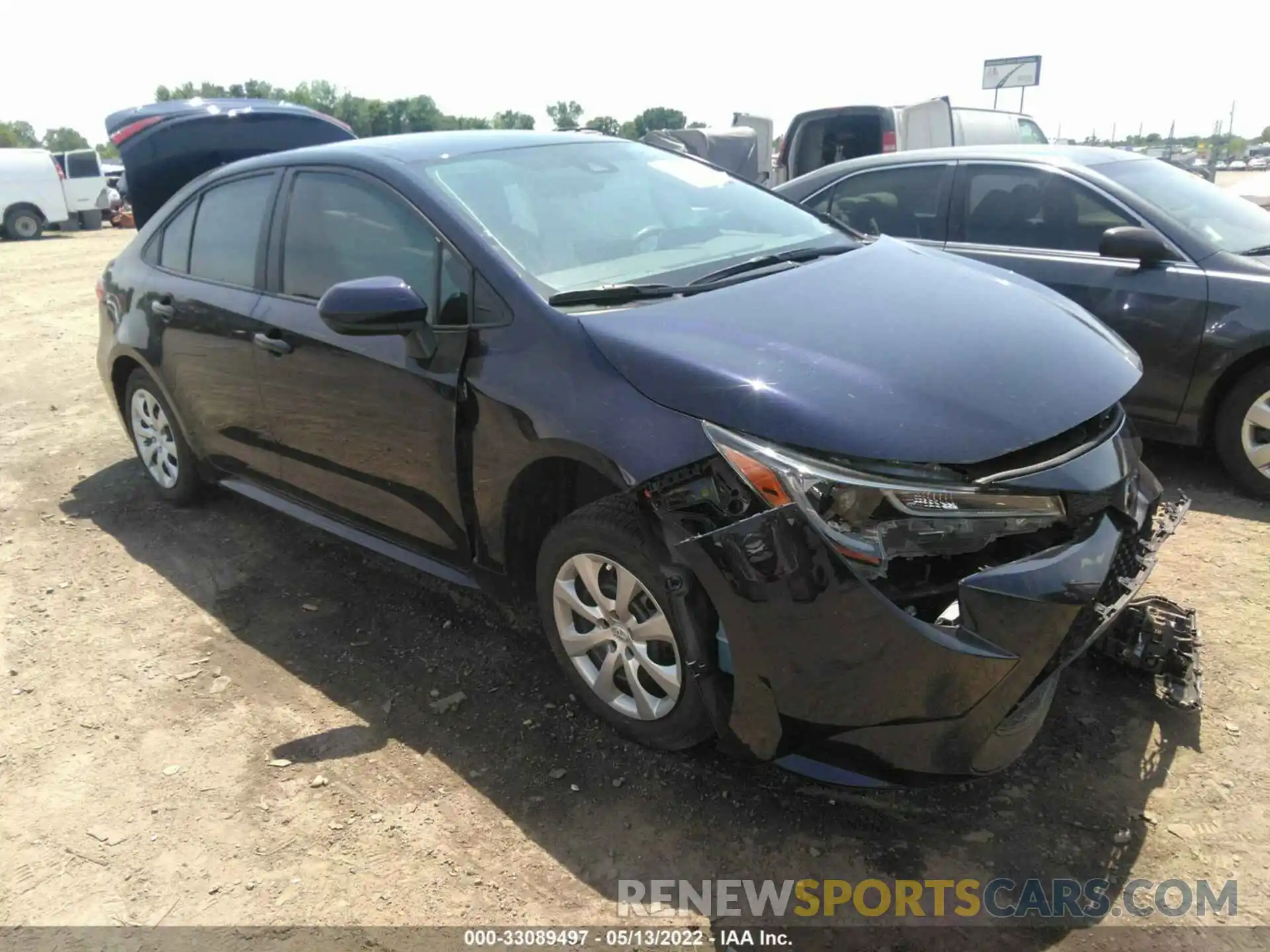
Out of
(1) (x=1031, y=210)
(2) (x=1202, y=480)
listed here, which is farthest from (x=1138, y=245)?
(2) (x=1202, y=480)

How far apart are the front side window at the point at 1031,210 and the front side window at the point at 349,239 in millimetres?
3308

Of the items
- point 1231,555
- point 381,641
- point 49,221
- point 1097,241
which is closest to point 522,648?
point 381,641

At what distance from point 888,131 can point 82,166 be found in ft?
74.6

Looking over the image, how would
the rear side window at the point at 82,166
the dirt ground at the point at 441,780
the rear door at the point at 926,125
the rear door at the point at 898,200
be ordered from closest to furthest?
the dirt ground at the point at 441,780, the rear door at the point at 898,200, the rear door at the point at 926,125, the rear side window at the point at 82,166

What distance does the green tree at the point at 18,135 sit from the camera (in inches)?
3179

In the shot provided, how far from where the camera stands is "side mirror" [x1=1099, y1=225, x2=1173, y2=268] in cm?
432

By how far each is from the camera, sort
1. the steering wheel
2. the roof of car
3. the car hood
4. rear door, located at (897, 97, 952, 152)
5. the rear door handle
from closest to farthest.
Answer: the car hood, the steering wheel, the rear door handle, the roof of car, rear door, located at (897, 97, 952, 152)

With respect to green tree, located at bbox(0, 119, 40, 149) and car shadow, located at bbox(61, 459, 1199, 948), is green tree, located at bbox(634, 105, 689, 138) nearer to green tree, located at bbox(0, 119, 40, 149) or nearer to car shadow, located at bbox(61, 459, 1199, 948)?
green tree, located at bbox(0, 119, 40, 149)

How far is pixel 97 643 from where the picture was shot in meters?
3.61

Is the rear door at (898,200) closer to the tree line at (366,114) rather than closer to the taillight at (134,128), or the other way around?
the taillight at (134,128)

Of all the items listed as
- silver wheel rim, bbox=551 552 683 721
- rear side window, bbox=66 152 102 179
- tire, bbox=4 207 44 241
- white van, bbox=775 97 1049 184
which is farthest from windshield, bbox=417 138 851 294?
rear side window, bbox=66 152 102 179

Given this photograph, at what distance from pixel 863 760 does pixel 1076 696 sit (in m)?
1.04
